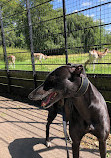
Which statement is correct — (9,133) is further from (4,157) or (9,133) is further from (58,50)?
(58,50)

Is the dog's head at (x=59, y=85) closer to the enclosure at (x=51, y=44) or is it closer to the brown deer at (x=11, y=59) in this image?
the enclosure at (x=51, y=44)

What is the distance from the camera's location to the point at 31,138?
350 centimetres

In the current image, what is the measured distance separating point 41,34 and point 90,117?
4203mm

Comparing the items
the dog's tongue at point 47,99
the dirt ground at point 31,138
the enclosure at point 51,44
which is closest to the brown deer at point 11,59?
the enclosure at point 51,44

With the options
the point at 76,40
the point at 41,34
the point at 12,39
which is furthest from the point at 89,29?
the point at 12,39

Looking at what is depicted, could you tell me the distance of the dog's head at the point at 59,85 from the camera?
4.86 ft

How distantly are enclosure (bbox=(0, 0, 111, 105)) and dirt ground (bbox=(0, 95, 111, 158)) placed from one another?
1326 mm

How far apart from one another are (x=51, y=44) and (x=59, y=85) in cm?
392

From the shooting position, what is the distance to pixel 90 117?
187 centimetres

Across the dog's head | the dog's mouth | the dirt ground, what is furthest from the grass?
the dog's mouth

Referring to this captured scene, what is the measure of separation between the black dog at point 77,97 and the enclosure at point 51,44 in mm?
2254

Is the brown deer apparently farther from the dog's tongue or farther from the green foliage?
the dog's tongue

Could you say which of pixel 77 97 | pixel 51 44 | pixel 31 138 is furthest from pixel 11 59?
pixel 77 97

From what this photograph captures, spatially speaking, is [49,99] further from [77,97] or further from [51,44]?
[51,44]
